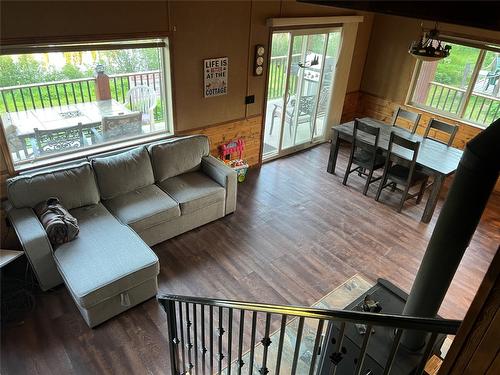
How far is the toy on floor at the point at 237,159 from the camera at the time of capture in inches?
192

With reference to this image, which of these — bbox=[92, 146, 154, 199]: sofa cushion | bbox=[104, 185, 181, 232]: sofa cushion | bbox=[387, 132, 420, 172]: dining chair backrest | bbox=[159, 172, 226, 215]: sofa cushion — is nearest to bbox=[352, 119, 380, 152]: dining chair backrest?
bbox=[387, 132, 420, 172]: dining chair backrest

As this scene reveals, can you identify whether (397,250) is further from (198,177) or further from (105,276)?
(105,276)

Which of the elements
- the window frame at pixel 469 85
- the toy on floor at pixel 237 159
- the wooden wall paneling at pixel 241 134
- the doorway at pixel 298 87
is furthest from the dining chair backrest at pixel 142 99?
the window frame at pixel 469 85

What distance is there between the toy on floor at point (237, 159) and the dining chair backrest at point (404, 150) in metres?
1.92

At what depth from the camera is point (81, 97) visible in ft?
12.1

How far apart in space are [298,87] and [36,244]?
4.15m

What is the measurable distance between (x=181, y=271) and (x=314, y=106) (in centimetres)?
371

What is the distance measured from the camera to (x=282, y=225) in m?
4.25

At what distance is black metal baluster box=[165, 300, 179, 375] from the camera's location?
80.2 inches

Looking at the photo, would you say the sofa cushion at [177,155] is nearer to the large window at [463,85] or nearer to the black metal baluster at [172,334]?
the black metal baluster at [172,334]

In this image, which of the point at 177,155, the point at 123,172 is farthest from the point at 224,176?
the point at 123,172

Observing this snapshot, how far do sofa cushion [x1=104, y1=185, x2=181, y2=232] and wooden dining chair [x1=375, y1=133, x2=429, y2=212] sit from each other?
2.70 meters

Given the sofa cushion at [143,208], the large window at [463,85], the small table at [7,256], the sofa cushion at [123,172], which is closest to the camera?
the small table at [7,256]

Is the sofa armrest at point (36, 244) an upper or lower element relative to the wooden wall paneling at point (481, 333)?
lower
